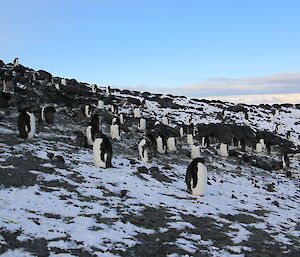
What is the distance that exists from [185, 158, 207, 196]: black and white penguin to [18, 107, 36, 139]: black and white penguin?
7.42 meters

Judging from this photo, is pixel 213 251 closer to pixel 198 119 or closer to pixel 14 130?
pixel 14 130

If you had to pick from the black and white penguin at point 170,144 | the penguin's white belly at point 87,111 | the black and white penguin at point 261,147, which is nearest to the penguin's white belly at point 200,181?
the black and white penguin at point 170,144

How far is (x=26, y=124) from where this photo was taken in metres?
18.2

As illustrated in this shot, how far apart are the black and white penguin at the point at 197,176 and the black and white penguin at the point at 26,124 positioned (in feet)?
24.3

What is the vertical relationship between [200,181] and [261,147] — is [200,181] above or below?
above

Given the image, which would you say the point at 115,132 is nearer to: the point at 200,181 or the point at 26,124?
the point at 26,124

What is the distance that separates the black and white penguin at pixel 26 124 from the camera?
17844mm

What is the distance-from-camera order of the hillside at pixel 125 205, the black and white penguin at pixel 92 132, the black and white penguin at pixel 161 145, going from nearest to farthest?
the hillside at pixel 125 205 < the black and white penguin at pixel 92 132 < the black and white penguin at pixel 161 145

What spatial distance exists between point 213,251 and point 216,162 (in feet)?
53.0

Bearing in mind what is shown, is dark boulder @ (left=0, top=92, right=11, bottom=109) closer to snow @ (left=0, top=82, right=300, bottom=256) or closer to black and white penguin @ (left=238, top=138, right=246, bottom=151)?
snow @ (left=0, top=82, right=300, bottom=256)

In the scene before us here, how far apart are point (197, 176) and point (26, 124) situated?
26.2ft

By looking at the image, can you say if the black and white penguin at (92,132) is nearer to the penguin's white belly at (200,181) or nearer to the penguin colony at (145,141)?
the penguin colony at (145,141)

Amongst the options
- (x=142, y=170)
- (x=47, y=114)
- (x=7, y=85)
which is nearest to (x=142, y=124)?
(x=47, y=114)

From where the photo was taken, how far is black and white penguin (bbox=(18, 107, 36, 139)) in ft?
58.5
